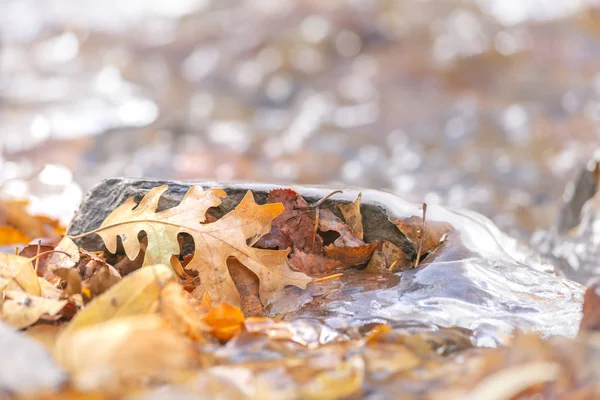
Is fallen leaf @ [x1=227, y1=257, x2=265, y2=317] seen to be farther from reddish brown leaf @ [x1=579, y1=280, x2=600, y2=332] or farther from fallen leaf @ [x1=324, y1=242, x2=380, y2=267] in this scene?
reddish brown leaf @ [x1=579, y1=280, x2=600, y2=332]

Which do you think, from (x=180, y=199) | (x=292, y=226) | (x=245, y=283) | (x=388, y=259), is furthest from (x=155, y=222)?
(x=388, y=259)

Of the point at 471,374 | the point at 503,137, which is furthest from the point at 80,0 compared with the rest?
the point at 471,374

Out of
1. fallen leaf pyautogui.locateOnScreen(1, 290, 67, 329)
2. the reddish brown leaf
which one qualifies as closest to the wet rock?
fallen leaf pyautogui.locateOnScreen(1, 290, 67, 329)

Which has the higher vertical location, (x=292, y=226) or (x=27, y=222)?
(x=292, y=226)

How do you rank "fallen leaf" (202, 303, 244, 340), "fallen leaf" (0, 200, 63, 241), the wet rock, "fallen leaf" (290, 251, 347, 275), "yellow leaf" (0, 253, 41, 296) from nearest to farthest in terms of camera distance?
the wet rock
"fallen leaf" (202, 303, 244, 340)
"yellow leaf" (0, 253, 41, 296)
"fallen leaf" (290, 251, 347, 275)
"fallen leaf" (0, 200, 63, 241)

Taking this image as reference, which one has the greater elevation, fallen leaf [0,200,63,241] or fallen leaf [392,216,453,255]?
fallen leaf [392,216,453,255]

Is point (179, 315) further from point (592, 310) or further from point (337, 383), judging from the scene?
point (592, 310)

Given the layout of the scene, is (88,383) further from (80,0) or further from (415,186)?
(80,0)
